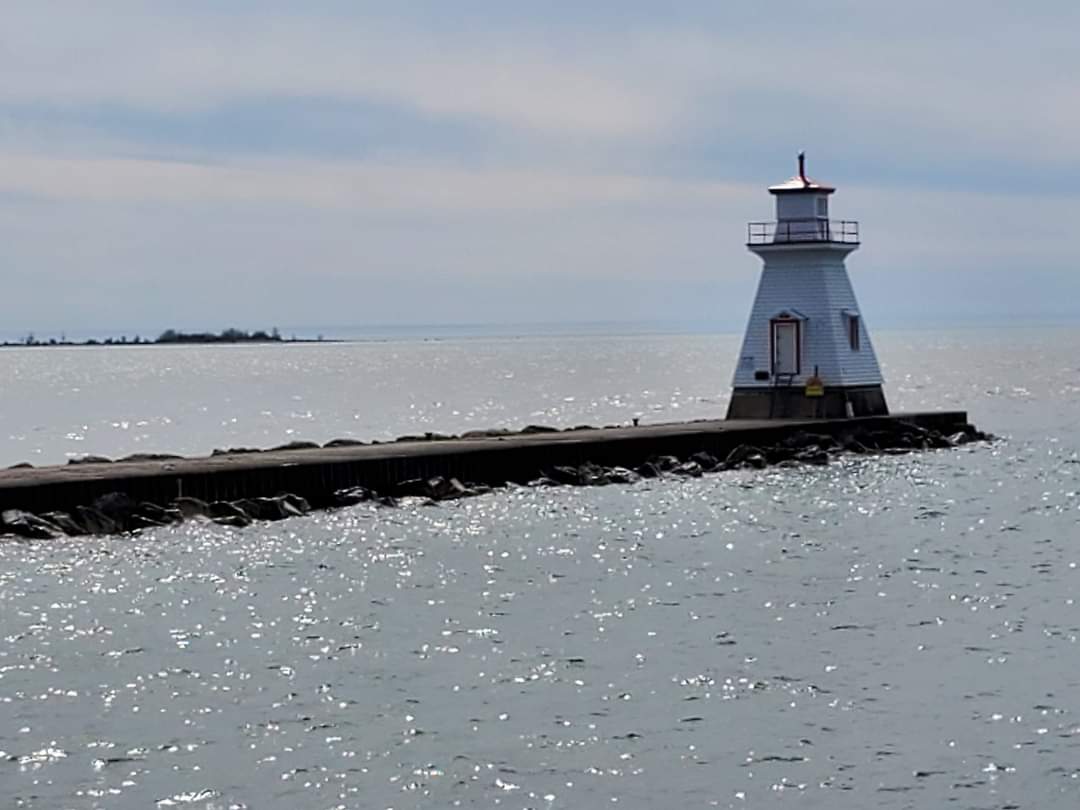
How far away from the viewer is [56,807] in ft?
45.2

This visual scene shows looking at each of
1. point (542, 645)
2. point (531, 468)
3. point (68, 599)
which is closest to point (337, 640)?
point (542, 645)

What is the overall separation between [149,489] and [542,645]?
366 inches

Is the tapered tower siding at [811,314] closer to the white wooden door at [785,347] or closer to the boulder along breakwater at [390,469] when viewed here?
the white wooden door at [785,347]

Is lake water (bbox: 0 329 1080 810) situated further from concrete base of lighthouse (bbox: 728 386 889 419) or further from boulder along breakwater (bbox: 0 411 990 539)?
concrete base of lighthouse (bbox: 728 386 889 419)

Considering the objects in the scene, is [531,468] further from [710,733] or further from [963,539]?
[710,733]

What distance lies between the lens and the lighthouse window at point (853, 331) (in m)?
41.5

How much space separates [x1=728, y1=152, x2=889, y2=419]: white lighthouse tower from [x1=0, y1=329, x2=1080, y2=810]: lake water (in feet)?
13.7

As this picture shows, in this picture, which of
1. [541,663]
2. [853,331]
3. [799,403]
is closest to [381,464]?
[799,403]

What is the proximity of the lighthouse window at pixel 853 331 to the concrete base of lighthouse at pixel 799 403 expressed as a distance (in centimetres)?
→ 91

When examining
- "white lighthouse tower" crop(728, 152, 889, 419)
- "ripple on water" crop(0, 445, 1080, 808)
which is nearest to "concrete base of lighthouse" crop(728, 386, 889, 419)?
"white lighthouse tower" crop(728, 152, 889, 419)

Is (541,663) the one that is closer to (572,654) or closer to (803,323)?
(572,654)

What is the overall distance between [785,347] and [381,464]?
41.1 feet

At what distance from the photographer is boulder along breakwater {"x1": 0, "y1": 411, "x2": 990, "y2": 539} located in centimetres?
2661

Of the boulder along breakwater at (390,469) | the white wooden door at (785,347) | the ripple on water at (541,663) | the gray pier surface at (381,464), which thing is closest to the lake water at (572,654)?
the ripple on water at (541,663)
